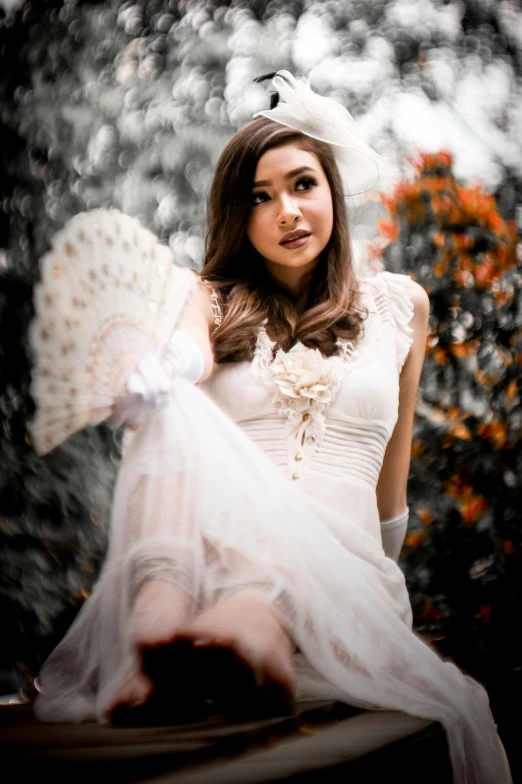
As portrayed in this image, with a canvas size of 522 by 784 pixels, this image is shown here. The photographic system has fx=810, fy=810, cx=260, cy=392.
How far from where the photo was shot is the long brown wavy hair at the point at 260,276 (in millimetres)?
1192

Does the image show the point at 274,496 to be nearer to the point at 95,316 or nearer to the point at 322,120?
the point at 95,316

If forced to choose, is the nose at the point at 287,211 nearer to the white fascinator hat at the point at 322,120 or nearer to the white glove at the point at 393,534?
the white fascinator hat at the point at 322,120

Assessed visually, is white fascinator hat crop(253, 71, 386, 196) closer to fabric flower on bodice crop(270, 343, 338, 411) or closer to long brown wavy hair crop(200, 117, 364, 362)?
long brown wavy hair crop(200, 117, 364, 362)

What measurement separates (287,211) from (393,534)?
53 centimetres

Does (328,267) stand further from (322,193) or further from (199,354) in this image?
(199,354)

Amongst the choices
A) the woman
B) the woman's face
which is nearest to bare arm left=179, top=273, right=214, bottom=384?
the woman

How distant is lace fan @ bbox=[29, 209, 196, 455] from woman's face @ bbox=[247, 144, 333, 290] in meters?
0.19

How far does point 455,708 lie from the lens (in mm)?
890

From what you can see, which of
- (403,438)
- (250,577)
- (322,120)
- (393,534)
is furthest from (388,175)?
(250,577)

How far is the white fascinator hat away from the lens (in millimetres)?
1214

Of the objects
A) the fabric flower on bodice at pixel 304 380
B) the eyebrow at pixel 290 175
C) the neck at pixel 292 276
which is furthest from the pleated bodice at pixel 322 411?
the eyebrow at pixel 290 175

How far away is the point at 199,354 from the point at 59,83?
19.7 inches

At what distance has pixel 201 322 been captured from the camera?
1.16m

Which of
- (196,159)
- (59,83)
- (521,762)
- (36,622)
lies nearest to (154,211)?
(196,159)
